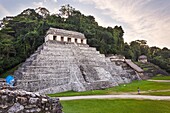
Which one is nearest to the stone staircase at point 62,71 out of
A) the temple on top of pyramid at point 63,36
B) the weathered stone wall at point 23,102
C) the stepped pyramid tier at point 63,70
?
the stepped pyramid tier at point 63,70

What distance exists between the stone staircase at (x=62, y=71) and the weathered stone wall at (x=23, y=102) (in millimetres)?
14577

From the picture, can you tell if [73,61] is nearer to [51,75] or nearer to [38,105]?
[51,75]

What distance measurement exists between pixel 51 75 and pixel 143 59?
54.0m

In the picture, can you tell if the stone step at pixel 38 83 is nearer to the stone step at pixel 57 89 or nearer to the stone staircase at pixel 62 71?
the stone staircase at pixel 62 71

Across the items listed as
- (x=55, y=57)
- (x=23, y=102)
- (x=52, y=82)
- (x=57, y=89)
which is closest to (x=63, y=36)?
(x=55, y=57)

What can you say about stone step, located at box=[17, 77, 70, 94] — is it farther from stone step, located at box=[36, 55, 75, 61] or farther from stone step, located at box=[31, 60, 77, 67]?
stone step, located at box=[36, 55, 75, 61]

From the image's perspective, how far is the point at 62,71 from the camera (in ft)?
77.9

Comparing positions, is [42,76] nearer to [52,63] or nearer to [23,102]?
[52,63]

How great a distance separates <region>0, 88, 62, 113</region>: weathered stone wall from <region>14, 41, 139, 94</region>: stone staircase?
47.8 ft

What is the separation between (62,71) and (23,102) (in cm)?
1867

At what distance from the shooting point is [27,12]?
65.4 metres

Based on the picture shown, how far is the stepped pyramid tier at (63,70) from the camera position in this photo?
20.5 metres

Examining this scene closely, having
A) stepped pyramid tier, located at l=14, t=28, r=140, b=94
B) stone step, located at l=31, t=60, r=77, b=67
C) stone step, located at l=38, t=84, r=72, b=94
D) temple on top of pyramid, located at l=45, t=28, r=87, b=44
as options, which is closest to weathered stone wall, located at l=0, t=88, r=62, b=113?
stone step, located at l=38, t=84, r=72, b=94

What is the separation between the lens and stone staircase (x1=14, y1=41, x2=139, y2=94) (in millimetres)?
20359
